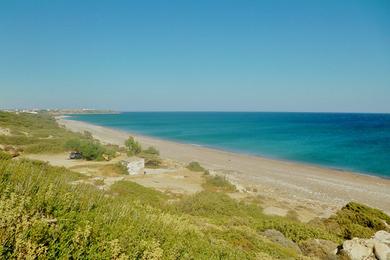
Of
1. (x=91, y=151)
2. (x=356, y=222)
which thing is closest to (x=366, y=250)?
(x=356, y=222)

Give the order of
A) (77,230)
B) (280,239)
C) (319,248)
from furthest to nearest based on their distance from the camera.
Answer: (280,239), (319,248), (77,230)

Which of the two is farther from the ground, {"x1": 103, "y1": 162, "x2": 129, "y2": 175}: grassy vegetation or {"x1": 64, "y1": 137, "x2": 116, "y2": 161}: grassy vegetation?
{"x1": 64, "y1": 137, "x2": 116, "y2": 161}: grassy vegetation

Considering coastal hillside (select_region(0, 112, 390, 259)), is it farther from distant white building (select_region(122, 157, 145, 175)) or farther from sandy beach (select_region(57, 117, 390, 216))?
distant white building (select_region(122, 157, 145, 175))

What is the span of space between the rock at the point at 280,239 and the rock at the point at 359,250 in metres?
1.56

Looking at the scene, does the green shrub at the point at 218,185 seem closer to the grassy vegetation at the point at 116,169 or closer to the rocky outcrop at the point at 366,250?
the grassy vegetation at the point at 116,169

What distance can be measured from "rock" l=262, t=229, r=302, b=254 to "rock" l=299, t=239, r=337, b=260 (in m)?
0.28

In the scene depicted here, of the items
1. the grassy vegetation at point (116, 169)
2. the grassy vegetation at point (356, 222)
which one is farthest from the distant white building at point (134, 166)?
the grassy vegetation at point (356, 222)

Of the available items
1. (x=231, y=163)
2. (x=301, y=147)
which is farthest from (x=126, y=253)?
(x=301, y=147)

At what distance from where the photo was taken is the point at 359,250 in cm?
995

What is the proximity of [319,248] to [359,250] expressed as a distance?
1425 mm

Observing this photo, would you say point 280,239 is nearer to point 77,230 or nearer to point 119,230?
point 119,230

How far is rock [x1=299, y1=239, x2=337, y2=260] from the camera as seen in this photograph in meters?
10.7

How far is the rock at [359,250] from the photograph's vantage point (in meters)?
9.82

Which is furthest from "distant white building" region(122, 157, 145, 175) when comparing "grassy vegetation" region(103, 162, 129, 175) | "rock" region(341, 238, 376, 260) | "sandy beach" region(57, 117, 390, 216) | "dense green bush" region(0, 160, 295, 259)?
"rock" region(341, 238, 376, 260)
